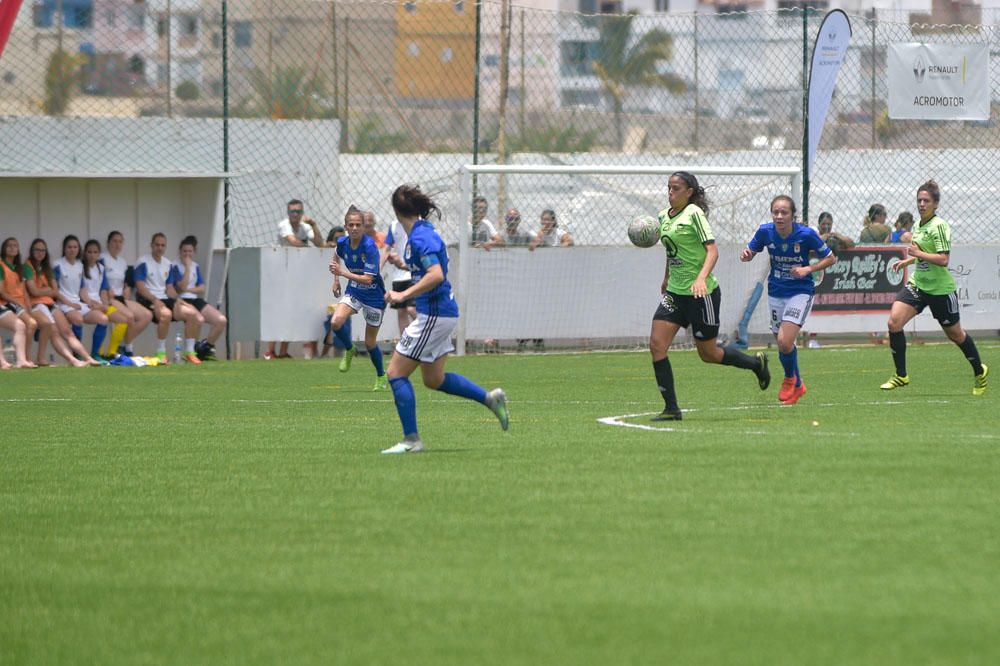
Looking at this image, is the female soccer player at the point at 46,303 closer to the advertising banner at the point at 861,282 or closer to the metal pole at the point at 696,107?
the advertising banner at the point at 861,282

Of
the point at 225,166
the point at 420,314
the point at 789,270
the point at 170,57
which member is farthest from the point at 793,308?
the point at 170,57

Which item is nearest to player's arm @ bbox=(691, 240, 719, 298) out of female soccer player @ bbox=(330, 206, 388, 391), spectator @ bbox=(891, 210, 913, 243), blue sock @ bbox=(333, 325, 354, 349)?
female soccer player @ bbox=(330, 206, 388, 391)

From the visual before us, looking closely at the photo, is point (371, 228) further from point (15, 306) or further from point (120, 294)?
point (15, 306)

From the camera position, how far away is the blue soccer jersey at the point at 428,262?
11109 mm

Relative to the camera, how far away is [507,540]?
761 cm

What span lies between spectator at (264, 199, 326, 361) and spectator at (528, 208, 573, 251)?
10.7 ft

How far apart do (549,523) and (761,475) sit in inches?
78.5

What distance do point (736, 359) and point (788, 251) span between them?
1.81m

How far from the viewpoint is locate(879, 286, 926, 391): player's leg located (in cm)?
1673

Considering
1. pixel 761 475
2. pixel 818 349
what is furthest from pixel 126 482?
pixel 818 349

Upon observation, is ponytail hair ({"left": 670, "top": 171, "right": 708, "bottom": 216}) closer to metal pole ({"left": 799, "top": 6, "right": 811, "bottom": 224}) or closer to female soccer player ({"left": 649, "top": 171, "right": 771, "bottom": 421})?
female soccer player ({"left": 649, "top": 171, "right": 771, "bottom": 421})

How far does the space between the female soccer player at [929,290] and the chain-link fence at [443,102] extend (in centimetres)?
936

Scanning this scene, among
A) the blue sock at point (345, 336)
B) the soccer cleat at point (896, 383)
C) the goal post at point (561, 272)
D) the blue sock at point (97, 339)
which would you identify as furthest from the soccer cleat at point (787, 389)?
the blue sock at point (97, 339)

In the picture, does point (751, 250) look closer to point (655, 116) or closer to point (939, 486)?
point (939, 486)
